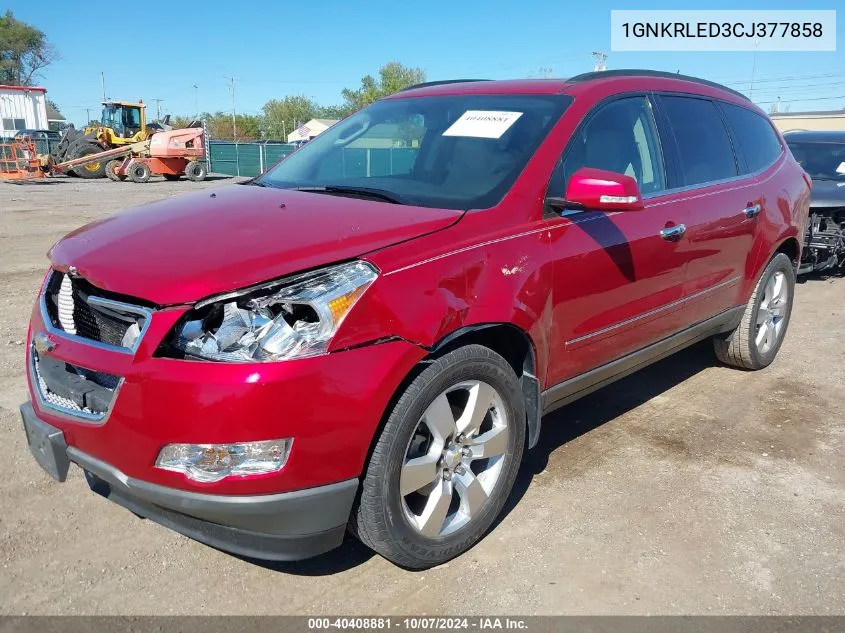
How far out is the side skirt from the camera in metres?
3.35

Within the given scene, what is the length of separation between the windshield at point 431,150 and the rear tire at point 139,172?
24346 millimetres

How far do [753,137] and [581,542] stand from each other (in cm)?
327

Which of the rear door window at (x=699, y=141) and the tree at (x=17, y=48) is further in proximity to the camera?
the tree at (x=17, y=48)

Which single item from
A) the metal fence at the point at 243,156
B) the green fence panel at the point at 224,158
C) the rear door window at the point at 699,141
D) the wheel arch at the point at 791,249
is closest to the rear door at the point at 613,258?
the rear door window at the point at 699,141

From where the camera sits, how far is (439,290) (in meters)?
2.58

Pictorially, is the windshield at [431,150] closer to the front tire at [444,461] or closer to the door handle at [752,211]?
the front tire at [444,461]

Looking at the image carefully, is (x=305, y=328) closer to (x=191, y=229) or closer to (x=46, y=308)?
(x=191, y=229)

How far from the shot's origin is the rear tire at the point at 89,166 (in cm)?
2741

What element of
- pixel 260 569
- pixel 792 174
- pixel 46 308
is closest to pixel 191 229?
pixel 46 308

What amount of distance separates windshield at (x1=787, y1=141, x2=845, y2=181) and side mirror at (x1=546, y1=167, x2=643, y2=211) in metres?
7.29

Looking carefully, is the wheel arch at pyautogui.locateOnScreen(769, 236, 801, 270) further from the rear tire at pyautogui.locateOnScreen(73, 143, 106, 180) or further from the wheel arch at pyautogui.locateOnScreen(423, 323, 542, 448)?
the rear tire at pyautogui.locateOnScreen(73, 143, 106, 180)

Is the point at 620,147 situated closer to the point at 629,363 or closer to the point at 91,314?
the point at 629,363

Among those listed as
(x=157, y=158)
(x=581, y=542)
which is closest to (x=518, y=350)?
(x=581, y=542)

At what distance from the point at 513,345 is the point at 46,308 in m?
1.85
